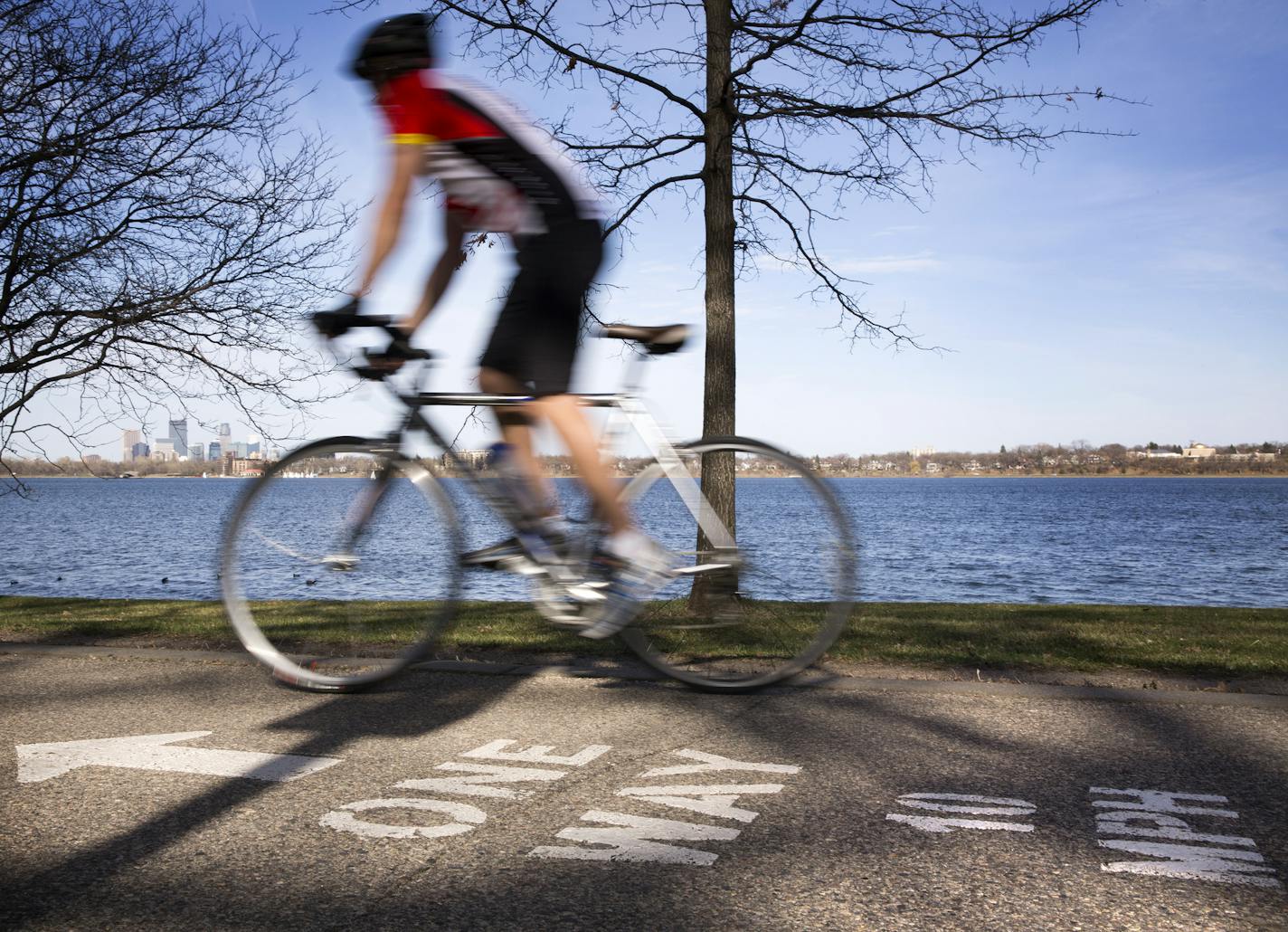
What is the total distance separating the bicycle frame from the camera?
143 inches

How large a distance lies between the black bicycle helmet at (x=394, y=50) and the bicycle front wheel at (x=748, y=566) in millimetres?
1564

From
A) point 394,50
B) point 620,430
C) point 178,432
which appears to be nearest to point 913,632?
point 620,430

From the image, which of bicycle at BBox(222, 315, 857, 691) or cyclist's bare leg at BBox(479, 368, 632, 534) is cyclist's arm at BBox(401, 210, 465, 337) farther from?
cyclist's bare leg at BBox(479, 368, 632, 534)

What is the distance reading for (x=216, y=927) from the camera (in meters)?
2.08

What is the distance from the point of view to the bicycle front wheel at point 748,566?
377cm

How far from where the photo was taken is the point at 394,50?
3.20 m

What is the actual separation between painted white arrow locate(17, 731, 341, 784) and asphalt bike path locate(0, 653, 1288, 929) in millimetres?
15

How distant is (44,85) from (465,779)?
8677 millimetres

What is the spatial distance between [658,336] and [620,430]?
36cm

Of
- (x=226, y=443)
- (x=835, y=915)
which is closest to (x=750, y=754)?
(x=835, y=915)

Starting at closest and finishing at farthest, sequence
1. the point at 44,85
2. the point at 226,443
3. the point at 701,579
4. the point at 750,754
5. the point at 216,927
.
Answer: the point at 216,927, the point at 750,754, the point at 701,579, the point at 44,85, the point at 226,443

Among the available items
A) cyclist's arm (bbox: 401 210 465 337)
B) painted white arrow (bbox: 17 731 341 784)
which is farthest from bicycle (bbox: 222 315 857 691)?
painted white arrow (bbox: 17 731 341 784)

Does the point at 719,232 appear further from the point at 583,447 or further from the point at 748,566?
the point at 583,447

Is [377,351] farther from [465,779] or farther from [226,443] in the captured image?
[226,443]
